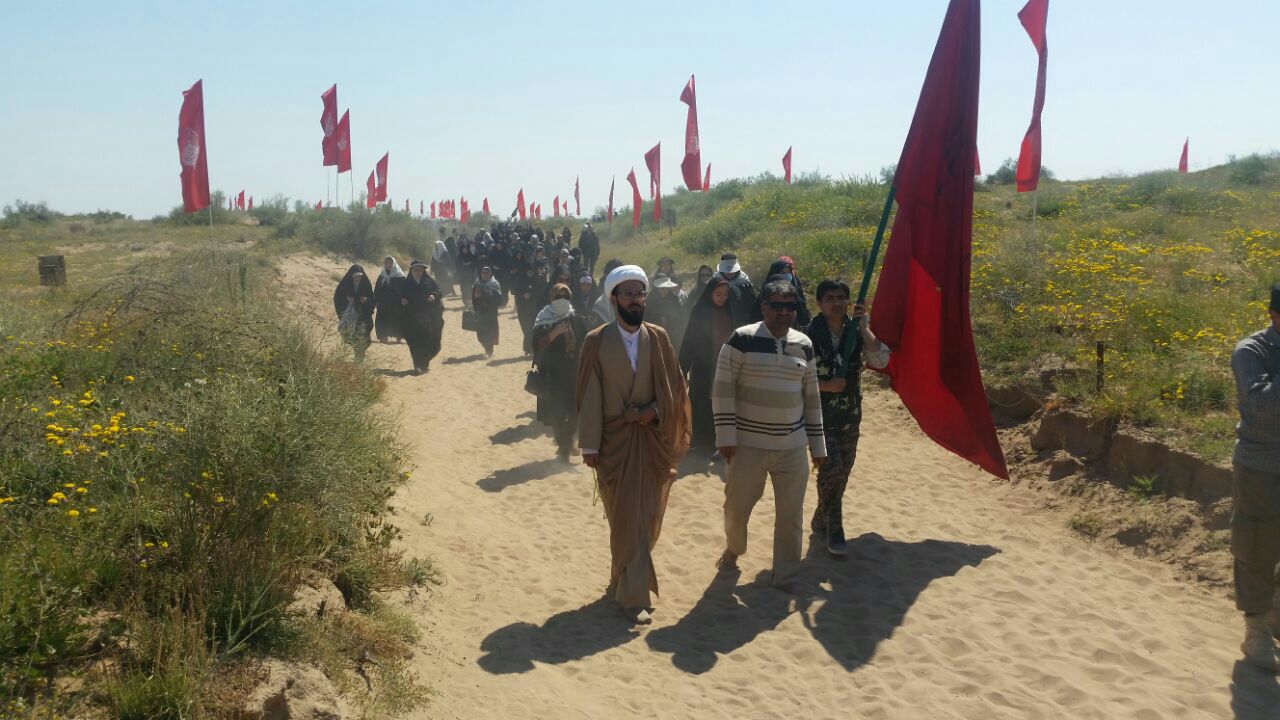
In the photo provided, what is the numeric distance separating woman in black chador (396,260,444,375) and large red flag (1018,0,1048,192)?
7993mm

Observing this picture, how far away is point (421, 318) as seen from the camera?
43.7 feet

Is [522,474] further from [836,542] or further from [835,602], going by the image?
[835,602]

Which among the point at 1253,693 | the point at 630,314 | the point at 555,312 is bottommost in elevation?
the point at 1253,693

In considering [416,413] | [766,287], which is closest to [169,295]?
[416,413]

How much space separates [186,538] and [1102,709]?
3871 mm

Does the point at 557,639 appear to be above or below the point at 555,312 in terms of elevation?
below

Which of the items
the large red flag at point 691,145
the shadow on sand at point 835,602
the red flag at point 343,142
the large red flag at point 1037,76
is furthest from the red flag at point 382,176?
the shadow on sand at point 835,602

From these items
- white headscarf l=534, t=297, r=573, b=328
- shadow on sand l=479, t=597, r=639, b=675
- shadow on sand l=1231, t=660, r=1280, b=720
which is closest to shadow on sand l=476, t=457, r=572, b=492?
white headscarf l=534, t=297, r=573, b=328

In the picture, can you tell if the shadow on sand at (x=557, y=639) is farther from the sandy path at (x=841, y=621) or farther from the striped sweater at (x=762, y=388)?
the striped sweater at (x=762, y=388)

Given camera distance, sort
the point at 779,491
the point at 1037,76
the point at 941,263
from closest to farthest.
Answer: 1. the point at 779,491
2. the point at 941,263
3. the point at 1037,76

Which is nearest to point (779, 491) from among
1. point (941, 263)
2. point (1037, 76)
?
point (941, 263)

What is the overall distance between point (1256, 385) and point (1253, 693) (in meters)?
1.37

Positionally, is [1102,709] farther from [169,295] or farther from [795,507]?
[169,295]

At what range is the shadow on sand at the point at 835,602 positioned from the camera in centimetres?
491
